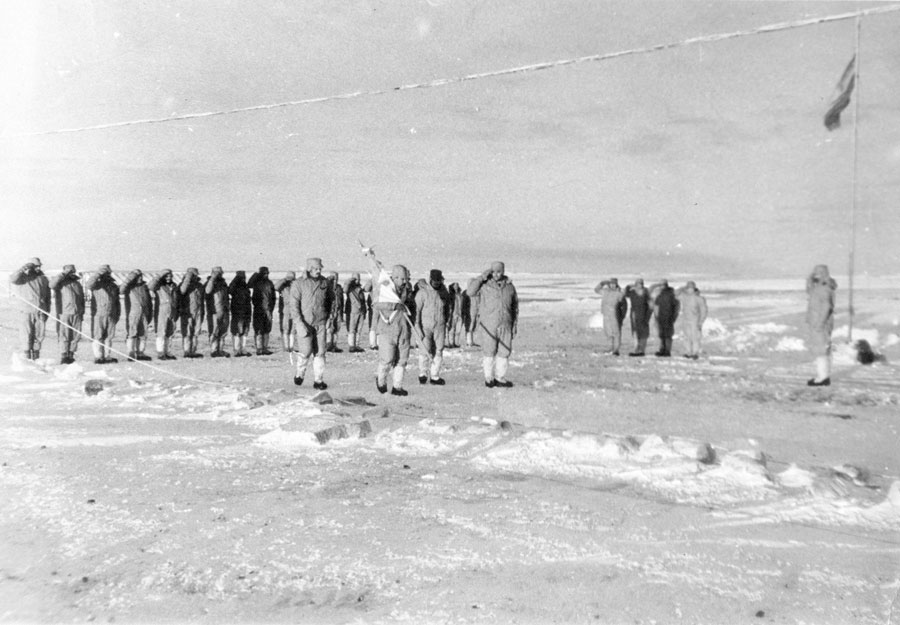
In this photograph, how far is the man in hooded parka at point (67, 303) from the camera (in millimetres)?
10398

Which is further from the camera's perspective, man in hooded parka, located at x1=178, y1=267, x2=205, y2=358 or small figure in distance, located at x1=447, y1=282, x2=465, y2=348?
small figure in distance, located at x1=447, y1=282, x2=465, y2=348

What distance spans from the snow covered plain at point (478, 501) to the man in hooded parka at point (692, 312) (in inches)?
8.1

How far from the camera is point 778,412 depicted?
679 cm

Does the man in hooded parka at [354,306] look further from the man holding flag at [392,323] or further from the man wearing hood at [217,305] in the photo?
the man holding flag at [392,323]

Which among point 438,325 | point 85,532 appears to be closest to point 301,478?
point 85,532

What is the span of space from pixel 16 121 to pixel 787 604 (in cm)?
706

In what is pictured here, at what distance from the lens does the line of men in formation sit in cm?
865

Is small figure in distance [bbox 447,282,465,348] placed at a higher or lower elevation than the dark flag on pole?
lower

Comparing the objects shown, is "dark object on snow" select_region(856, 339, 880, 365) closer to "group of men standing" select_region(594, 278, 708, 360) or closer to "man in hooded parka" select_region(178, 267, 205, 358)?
"group of men standing" select_region(594, 278, 708, 360)

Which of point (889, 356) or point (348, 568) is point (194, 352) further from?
point (889, 356)

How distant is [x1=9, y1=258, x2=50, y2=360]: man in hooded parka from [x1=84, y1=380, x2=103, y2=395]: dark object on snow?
7.24 ft

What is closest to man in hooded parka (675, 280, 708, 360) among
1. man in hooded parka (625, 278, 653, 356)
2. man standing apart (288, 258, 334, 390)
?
man in hooded parka (625, 278, 653, 356)

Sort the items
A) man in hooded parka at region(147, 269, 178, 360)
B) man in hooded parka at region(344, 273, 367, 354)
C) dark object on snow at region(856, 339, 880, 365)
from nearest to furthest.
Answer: dark object on snow at region(856, 339, 880, 365)
man in hooded parka at region(147, 269, 178, 360)
man in hooded parka at region(344, 273, 367, 354)

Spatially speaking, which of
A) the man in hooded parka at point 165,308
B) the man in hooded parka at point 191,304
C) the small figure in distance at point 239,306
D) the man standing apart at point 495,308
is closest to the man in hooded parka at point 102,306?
the man in hooded parka at point 165,308
